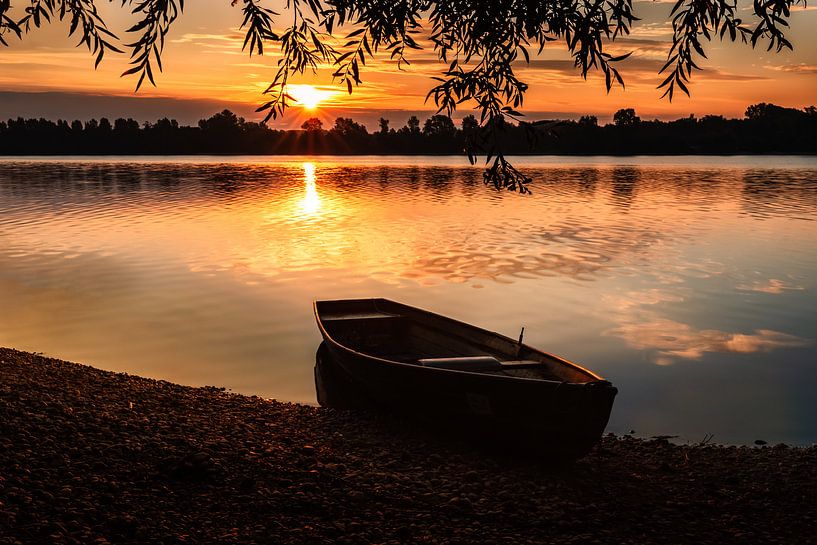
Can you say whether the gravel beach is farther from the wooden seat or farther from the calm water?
the calm water

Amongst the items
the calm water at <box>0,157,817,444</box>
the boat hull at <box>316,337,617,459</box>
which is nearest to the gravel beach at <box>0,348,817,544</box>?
the boat hull at <box>316,337,617,459</box>

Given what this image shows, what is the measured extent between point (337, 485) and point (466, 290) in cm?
1584

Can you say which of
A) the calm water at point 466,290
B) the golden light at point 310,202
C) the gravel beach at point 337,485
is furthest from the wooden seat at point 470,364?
the golden light at point 310,202

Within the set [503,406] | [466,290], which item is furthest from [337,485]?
[466,290]

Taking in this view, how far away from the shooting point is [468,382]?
10.1 m

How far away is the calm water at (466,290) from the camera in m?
15.2

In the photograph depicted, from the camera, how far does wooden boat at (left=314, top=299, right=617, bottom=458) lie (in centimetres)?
938

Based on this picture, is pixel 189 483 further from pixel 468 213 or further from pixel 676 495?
pixel 468 213

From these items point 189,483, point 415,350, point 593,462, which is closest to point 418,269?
point 415,350

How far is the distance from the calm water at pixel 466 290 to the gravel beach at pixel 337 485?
289 centimetres

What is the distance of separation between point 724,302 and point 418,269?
11480mm

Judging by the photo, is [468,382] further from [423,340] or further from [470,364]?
[423,340]

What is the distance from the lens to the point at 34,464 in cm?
788

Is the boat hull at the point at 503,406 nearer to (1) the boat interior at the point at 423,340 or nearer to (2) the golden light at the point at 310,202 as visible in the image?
(1) the boat interior at the point at 423,340
